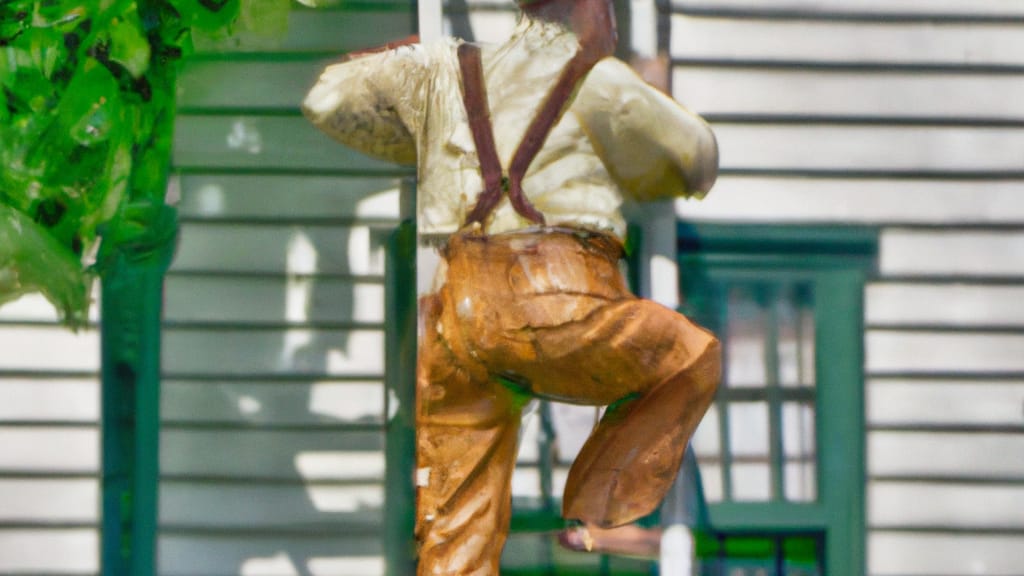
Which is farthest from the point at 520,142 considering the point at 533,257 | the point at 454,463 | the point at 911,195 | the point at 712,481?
the point at 911,195

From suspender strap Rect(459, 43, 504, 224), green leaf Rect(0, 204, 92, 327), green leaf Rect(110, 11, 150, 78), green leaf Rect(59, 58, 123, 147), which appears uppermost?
green leaf Rect(110, 11, 150, 78)

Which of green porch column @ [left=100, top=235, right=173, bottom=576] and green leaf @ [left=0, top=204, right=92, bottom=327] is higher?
green leaf @ [left=0, top=204, right=92, bottom=327]

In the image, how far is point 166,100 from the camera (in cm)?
382

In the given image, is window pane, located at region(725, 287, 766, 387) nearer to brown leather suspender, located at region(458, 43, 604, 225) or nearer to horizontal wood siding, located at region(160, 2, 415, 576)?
horizontal wood siding, located at region(160, 2, 415, 576)

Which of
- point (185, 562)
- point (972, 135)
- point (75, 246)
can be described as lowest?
point (185, 562)

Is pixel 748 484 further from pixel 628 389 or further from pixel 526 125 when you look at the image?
pixel 526 125

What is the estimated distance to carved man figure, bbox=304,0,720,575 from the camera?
9.65 ft

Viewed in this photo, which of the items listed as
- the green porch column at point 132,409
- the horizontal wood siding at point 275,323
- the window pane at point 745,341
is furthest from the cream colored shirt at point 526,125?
the green porch column at point 132,409

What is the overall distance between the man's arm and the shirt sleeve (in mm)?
353

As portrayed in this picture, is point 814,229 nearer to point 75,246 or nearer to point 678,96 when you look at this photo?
point 678,96

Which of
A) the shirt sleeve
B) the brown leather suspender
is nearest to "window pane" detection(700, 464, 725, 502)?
the brown leather suspender

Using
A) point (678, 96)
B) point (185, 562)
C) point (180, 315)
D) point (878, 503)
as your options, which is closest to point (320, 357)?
point (180, 315)

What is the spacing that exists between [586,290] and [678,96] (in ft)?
3.95

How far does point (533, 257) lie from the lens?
9.68ft
